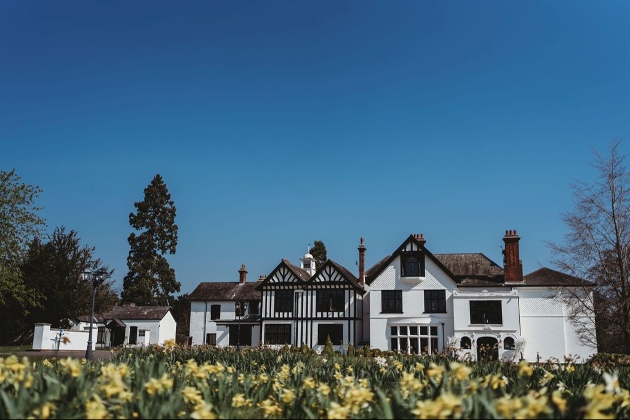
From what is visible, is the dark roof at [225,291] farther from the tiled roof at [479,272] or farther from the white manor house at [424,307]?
the tiled roof at [479,272]

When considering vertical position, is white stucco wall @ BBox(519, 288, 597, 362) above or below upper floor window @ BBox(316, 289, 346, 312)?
below

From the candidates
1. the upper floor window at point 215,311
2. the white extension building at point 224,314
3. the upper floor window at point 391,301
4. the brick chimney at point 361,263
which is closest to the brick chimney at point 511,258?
the upper floor window at point 391,301

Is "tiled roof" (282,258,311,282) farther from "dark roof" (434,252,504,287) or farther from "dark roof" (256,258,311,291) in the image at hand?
"dark roof" (434,252,504,287)

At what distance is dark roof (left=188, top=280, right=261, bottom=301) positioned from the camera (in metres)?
48.7

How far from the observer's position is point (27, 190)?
1334 inches

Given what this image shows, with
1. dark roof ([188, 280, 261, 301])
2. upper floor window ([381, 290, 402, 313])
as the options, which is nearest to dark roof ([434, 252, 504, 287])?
upper floor window ([381, 290, 402, 313])

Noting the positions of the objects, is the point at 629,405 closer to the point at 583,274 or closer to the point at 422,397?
the point at 422,397

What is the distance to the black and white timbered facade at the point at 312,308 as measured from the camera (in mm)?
41312

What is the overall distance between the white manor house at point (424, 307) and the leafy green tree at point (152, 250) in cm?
1695

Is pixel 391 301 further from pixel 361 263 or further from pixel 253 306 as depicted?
pixel 253 306

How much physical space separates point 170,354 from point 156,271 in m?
49.1

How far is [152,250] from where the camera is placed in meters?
61.4

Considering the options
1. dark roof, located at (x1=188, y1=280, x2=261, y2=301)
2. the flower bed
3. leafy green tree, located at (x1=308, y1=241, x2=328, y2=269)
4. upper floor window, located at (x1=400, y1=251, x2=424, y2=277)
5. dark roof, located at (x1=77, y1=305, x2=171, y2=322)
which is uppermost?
leafy green tree, located at (x1=308, y1=241, x2=328, y2=269)

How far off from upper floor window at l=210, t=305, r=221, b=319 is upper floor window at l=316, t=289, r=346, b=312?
1108 cm
